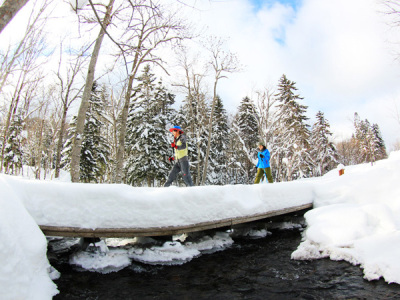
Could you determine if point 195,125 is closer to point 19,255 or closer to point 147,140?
point 147,140

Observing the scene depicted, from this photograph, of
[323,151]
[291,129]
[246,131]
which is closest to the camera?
[291,129]

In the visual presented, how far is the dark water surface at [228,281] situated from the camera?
2893 millimetres

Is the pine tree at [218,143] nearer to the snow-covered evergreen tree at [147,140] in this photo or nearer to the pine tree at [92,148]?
the snow-covered evergreen tree at [147,140]

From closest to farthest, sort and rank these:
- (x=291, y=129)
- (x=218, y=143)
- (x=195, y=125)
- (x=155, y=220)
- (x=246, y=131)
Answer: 1. (x=155, y=220)
2. (x=195, y=125)
3. (x=291, y=129)
4. (x=218, y=143)
5. (x=246, y=131)

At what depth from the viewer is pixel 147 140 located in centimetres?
1883

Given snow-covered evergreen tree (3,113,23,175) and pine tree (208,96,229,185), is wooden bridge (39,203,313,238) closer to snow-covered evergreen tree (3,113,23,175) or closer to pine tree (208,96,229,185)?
pine tree (208,96,229,185)

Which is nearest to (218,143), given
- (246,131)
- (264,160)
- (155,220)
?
(246,131)

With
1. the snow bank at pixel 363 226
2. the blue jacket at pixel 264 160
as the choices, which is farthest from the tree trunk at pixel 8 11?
the blue jacket at pixel 264 160

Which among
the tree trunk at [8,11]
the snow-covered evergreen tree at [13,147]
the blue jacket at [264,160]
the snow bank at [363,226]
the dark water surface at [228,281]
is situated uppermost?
the snow-covered evergreen tree at [13,147]

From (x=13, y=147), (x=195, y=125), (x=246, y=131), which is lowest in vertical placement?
(x=13, y=147)

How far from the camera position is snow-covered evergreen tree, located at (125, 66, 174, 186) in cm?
1870

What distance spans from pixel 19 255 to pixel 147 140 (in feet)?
55.2

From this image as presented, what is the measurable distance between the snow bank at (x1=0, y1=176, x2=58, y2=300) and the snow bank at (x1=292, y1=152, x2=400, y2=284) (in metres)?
4.01

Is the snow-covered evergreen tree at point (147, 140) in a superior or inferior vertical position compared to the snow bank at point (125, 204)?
superior
